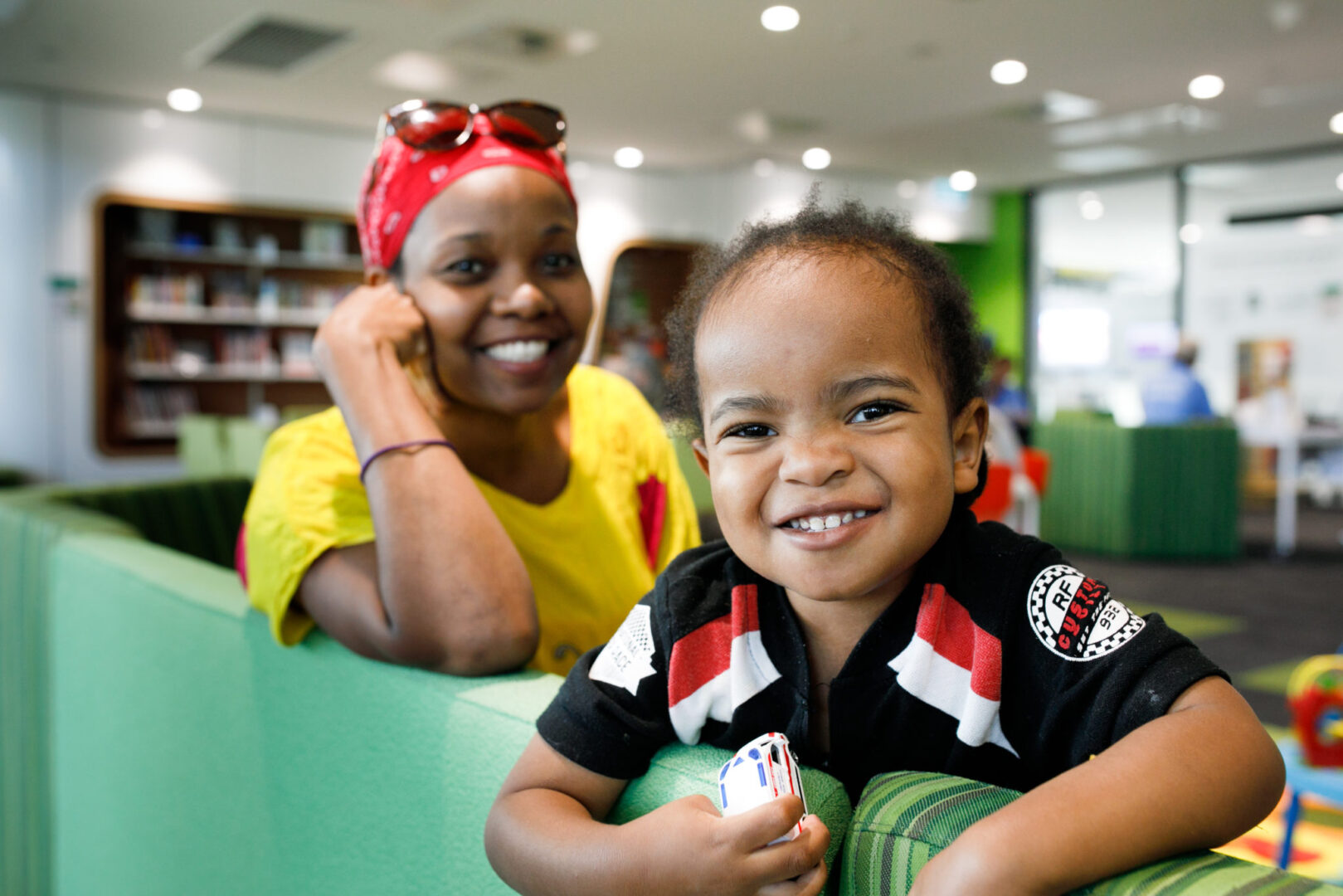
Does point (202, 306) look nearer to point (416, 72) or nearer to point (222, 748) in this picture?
point (416, 72)

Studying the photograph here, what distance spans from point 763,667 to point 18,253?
343 inches

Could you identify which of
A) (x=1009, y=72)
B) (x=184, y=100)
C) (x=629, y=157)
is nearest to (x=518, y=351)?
(x=1009, y=72)

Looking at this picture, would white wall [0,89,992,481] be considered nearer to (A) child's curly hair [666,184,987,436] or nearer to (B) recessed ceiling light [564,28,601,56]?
(B) recessed ceiling light [564,28,601,56]

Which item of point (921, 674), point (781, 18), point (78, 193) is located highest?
point (781, 18)

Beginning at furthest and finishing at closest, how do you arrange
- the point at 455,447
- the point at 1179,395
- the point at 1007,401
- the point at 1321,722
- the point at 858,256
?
the point at 1007,401
the point at 1179,395
the point at 1321,722
the point at 455,447
the point at 858,256

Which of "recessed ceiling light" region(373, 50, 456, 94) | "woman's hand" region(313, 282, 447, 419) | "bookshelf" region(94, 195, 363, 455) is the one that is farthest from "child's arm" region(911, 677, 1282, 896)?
"bookshelf" region(94, 195, 363, 455)

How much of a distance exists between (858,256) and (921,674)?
1.05 ft

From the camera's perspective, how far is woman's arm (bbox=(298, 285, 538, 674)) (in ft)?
3.66

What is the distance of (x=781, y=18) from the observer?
19.4 ft

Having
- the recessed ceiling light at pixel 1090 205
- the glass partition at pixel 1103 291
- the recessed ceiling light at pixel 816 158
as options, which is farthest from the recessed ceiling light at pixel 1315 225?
the recessed ceiling light at pixel 816 158

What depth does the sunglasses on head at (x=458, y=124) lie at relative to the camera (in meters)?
1.37

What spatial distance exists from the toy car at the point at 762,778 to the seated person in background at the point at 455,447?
496 millimetres

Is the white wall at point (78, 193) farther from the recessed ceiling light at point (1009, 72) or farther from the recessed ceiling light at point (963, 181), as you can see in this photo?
the recessed ceiling light at point (963, 181)

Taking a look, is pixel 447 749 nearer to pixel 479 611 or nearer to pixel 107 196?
pixel 479 611
